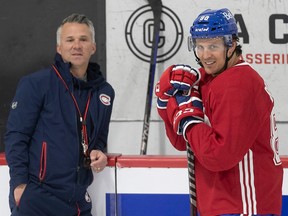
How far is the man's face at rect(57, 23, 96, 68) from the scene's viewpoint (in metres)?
2.35

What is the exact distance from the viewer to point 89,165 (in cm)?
236

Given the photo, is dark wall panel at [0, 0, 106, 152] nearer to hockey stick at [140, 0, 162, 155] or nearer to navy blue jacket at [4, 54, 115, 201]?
hockey stick at [140, 0, 162, 155]

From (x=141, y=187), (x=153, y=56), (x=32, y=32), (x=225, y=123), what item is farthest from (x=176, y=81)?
(x=32, y=32)

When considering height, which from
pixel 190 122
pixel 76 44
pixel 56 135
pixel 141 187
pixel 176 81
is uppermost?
pixel 76 44

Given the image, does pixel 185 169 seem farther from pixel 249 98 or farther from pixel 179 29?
pixel 179 29

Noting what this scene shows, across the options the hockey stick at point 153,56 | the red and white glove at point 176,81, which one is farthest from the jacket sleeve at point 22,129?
the hockey stick at point 153,56

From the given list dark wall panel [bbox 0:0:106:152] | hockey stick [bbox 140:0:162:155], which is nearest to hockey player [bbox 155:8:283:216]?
hockey stick [bbox 140:0:162:155]

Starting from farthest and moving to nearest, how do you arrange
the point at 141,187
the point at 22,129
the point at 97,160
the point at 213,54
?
the point at 141,187
the point at 97,160
the point at 22,129
the point at 213,54

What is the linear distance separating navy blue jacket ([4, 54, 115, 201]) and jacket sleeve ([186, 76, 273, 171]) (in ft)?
2.10

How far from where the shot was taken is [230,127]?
1.70 meters

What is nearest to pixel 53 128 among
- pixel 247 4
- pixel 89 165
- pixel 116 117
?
pixel 89 165

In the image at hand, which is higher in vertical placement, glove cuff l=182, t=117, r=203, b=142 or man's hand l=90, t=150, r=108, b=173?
glove cuff l=182, t=117, r=203, b=142

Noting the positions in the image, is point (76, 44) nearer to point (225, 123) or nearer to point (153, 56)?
point (225, 123)

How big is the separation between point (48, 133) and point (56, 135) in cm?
3
